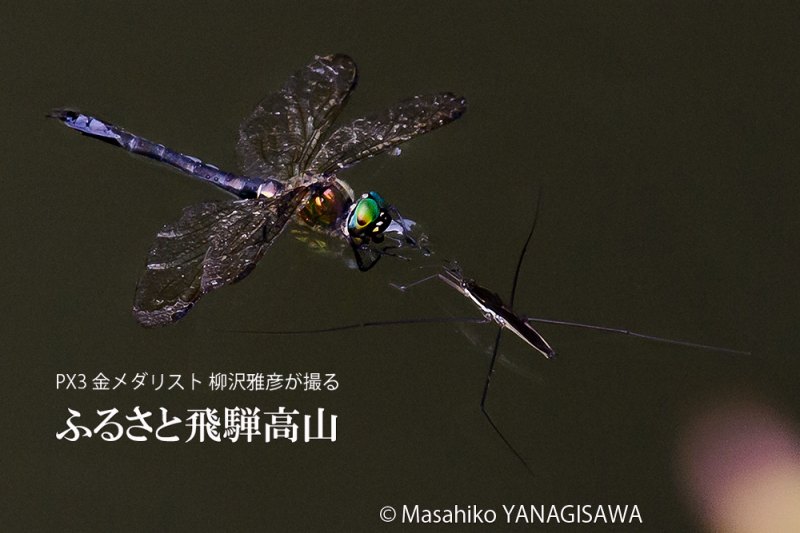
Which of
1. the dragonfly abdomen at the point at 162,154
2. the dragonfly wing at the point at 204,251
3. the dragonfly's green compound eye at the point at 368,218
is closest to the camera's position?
the dragonfly wing at the point at 204,251

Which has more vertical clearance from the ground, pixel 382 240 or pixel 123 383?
pixel 382 240

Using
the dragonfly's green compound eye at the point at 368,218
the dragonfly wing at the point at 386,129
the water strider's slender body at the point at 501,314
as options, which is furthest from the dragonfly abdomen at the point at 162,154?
the water strider's slender body at the point at 501,314

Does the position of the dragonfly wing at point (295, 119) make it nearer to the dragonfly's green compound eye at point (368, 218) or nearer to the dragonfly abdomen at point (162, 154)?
the dragonfly abdomen at point (162, 154)

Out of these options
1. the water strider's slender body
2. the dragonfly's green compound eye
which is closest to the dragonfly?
the dragonfly's green compound eye

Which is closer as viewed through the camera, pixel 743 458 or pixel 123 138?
pixel 743 458

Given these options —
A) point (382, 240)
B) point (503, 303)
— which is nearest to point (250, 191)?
point (382, 240)

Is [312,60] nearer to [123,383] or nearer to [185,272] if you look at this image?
[185,272]
